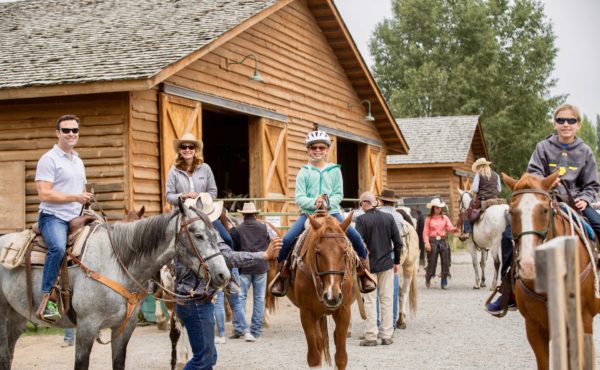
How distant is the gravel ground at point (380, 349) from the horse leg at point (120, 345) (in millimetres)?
3032

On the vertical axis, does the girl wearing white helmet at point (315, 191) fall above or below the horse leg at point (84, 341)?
above

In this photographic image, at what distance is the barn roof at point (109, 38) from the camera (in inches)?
499

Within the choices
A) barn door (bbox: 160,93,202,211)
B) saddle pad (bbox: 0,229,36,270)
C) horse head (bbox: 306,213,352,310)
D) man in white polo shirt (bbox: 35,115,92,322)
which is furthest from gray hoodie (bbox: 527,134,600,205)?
barn door (bbox: 160,93,202,211)

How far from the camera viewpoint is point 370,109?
82.9 feet

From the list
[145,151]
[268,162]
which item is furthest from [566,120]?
[268,162]

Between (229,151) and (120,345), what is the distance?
61.0ft

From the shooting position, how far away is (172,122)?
14.5 m

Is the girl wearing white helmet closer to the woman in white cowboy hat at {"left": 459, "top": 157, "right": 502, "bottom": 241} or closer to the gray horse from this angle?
the gray horse

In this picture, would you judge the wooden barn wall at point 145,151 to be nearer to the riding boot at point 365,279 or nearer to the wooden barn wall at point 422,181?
the riding boot at point 365,279

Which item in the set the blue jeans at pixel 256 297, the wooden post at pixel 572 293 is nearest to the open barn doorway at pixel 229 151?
the blue jeans at pixel 256 297

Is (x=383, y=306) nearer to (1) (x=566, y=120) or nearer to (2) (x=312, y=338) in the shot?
(2) (x=312, y=338)

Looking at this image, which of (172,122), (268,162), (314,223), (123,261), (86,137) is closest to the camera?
(123,261)

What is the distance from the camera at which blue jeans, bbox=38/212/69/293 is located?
6797mm

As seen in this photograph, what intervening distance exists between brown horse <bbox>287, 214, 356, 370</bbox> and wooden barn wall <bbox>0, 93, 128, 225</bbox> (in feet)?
20.6
